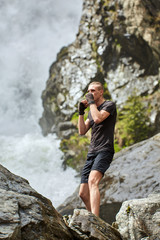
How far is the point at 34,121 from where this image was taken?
40.8m

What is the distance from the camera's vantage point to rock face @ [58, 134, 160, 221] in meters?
6.28

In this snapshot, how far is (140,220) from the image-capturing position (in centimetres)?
334

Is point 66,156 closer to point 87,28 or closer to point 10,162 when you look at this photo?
point 10,162

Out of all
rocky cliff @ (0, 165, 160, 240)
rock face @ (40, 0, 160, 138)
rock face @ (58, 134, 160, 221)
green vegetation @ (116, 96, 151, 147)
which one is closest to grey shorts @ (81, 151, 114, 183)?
rocky cliff @ (0, 165, 160, 240)

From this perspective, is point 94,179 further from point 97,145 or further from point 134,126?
point 134,126

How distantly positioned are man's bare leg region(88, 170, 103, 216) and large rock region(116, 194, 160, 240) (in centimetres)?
60

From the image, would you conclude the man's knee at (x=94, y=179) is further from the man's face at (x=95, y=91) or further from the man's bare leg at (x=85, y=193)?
the man's face at (x=95, y=91)

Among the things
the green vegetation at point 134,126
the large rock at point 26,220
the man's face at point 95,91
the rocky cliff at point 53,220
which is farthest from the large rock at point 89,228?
the green vegetation at point 134,126

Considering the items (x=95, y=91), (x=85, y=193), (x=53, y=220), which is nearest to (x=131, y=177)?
(x=85, y=193)

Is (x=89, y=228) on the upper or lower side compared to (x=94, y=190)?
lower

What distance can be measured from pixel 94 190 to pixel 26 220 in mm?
1441

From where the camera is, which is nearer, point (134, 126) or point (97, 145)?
point (97, 145)

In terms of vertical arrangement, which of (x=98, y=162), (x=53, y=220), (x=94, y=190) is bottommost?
(x=53, y=220)

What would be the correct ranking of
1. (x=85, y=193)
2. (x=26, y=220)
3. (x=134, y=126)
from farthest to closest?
(x=134, y=126) < (x=85, y=193) < (x=26, y=220)
